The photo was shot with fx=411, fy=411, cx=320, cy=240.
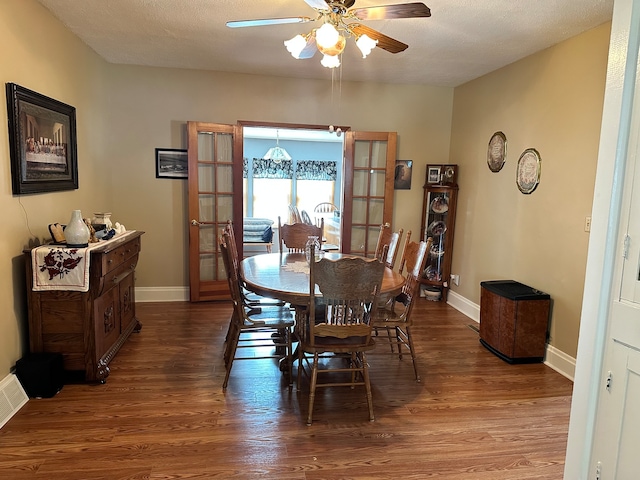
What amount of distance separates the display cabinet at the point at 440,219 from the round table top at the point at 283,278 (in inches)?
75.8

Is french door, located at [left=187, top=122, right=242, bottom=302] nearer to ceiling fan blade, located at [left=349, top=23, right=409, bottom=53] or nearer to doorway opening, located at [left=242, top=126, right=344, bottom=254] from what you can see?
ceiling fan blade, located at [left=349, top=23, right=409, bottom=53]

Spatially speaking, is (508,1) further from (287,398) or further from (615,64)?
(287,398)

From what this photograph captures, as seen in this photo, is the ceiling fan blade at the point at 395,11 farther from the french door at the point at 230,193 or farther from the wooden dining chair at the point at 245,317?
the french door at the point at 230,193

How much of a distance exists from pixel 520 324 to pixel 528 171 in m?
1.36

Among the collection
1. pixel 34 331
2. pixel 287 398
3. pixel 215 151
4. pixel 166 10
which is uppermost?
pixel 166 10

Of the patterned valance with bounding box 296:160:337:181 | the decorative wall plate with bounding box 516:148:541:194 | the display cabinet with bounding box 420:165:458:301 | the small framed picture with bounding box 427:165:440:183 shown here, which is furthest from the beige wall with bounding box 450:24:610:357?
the patterned valance with bounding box 296:160:337:181

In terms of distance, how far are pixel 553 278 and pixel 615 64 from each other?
2247 mm

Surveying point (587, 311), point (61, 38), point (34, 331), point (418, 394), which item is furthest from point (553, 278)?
point (61, 38)

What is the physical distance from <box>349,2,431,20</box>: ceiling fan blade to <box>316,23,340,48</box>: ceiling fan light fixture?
186 mm

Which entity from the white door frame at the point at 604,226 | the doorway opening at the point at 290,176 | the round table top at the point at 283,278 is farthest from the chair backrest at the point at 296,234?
the doorway opening at the point at 290,176

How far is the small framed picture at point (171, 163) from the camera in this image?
15.1ft

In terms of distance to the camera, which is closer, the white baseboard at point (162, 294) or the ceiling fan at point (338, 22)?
the ceiling fan at point (338, 22)

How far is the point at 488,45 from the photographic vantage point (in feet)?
11.4

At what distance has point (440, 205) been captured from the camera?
4965 mm
